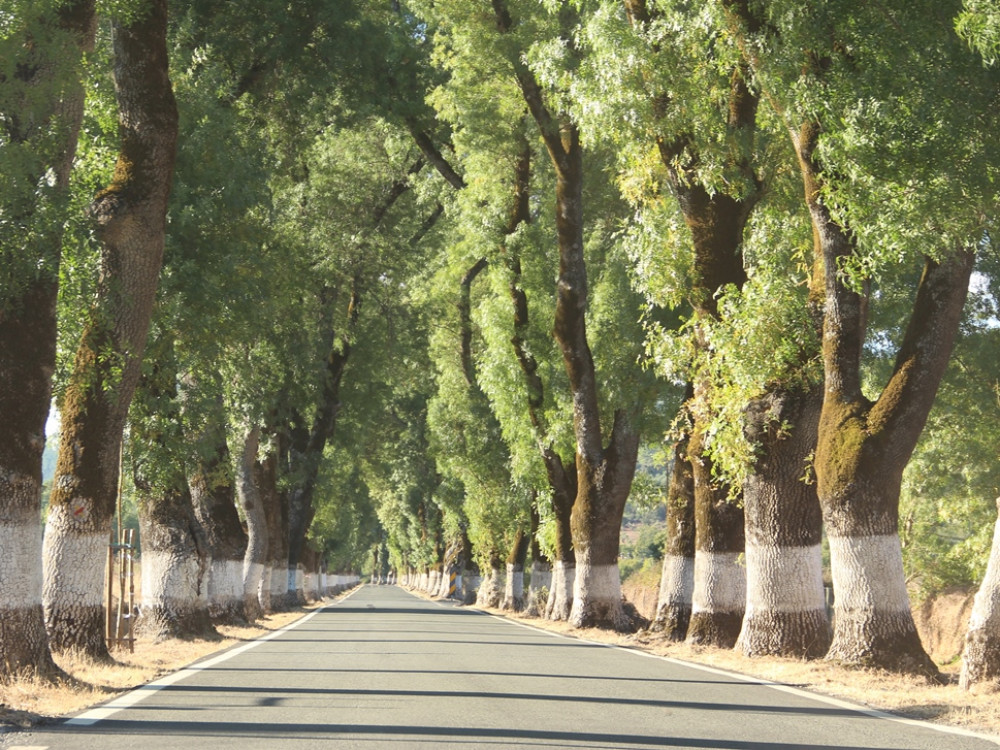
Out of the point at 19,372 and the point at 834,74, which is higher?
the point at 834,74

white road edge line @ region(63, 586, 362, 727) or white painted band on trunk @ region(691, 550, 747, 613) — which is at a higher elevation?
white painted band on trunk @ region(691, 550, 747, 613)

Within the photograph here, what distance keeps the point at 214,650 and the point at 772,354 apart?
31.9ft

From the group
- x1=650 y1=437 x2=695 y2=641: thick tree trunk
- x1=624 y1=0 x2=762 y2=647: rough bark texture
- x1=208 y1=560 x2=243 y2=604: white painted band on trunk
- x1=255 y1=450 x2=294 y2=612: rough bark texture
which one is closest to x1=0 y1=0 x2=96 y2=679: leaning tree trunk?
x1=624 y1=0 x2=762 y2=647: rough bark texture

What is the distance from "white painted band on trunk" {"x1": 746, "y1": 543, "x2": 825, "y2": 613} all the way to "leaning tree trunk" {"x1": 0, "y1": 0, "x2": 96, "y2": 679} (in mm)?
8942

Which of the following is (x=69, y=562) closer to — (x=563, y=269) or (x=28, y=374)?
(x=28, y=374)

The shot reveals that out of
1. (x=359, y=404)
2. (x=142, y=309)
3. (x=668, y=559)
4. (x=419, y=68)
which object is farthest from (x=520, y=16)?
Answer: (x=359, y=404)

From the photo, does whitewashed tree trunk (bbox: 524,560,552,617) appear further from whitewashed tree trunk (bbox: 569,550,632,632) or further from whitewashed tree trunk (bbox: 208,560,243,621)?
whitewashed tree trunk (bbox: 208,560,243,621)

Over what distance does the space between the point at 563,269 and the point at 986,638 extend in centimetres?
1631

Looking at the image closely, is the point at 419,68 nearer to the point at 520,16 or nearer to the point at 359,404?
the point at 520,16

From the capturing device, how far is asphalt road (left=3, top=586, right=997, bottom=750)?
8453 mm

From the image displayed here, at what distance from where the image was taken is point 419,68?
24.1m

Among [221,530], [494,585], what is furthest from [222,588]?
[494,585]

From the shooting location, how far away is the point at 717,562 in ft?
66.3

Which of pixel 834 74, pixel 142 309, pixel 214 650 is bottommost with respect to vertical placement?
pixel 214 650
